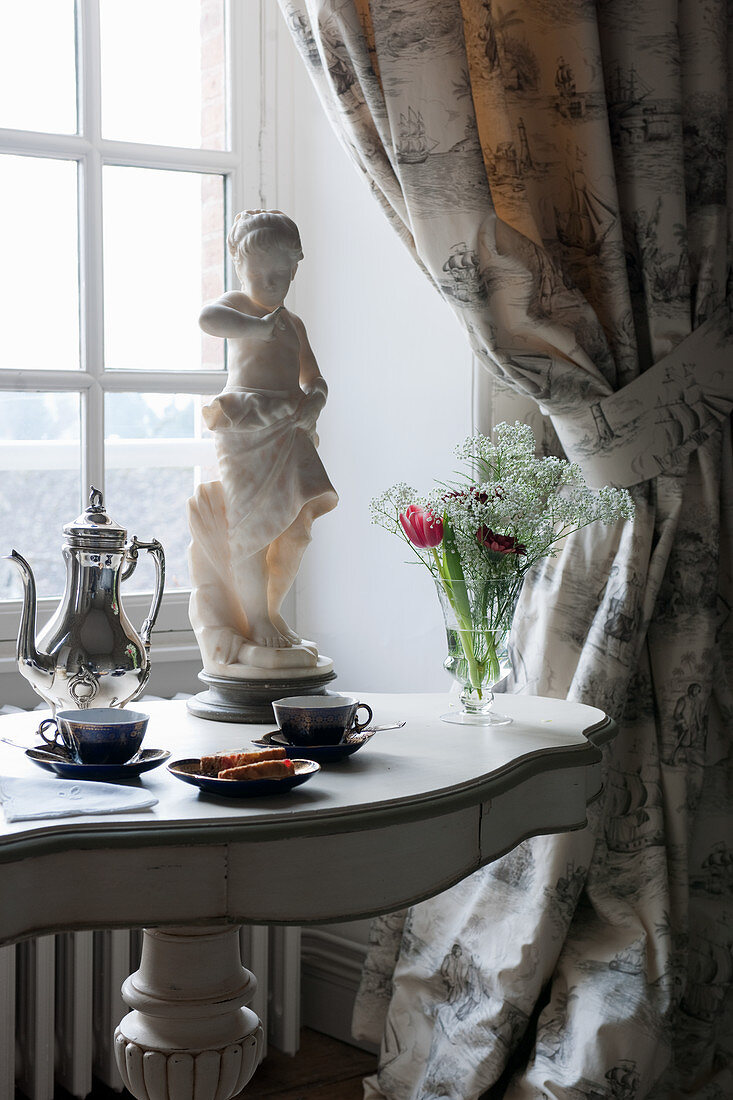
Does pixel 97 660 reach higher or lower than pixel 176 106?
lower

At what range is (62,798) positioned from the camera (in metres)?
1.09

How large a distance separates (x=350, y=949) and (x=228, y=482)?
1.16 meters

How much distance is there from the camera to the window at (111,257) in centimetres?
215

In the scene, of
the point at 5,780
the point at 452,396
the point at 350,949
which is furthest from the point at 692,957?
the point at 5,780

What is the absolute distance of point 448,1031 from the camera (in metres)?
1.85

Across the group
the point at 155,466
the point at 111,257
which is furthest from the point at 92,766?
the point at 111,257

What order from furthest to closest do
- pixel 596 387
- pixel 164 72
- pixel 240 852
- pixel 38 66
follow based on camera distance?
pixel 164 72, pixel 38 66, pixel 596 387, pixel 240 852

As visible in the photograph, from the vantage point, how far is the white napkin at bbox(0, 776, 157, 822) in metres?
1.04

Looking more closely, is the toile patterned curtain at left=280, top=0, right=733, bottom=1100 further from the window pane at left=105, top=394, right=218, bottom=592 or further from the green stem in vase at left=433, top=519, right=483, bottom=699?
the window pane at left=105, top=394, right=218, bottom=592

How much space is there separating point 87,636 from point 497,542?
53 cm

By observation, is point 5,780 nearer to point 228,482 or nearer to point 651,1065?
point 228,482

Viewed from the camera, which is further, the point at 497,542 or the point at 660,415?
the point at 660,415

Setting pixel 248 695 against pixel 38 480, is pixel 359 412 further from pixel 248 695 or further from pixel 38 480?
pixel 248 695

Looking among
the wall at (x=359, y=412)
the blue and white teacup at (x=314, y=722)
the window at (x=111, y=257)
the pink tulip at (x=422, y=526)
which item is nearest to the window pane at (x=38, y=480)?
the window at (x=111, y=257)
